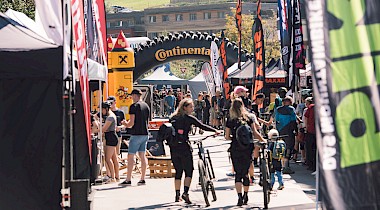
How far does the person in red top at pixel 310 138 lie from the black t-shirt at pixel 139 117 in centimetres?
431

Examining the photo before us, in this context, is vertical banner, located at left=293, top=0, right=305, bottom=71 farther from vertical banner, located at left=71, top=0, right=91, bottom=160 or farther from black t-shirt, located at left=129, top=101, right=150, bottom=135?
vertical banner, located at left=71, top=0, right=91, bottom=160

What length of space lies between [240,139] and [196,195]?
231 centimetres

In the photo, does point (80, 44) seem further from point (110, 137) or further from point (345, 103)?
point (110, 137)

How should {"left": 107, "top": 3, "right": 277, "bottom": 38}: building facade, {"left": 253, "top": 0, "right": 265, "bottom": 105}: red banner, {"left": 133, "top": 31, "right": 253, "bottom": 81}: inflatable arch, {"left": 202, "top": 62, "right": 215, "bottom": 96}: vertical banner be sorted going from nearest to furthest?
1. {"left": 253, "top": 0, "right": 265, "bottom": 105}: red banner
2. {"left": 202, "top": 62, "right": 215, "bottom": 96}: vertical banner
3. {"left": 133, "top": 31, "right": 253, "bottom": 81}: inflatable arch
4. {"left": 107, "top": 3, "right": 277, "bottom": 38}: building facade

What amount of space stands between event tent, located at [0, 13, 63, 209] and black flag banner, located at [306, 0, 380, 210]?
213 inches

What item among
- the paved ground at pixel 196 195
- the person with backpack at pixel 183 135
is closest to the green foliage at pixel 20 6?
the paved ground at pixel 196 195

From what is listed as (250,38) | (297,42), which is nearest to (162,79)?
(250,38)

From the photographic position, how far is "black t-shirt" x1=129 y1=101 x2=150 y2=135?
15148 mm

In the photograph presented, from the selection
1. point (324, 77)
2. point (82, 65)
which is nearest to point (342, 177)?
point (324, 77)

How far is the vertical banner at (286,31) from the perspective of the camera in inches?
783

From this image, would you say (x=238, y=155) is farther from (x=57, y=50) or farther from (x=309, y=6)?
(x=309, y=6)

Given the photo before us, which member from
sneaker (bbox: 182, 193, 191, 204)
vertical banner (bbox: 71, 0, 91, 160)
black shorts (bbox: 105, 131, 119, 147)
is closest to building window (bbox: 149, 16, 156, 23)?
black shorts (bbox: 105, 131, 119, 147)

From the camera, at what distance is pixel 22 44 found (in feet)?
29.9

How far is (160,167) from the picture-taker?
17.2 meters
